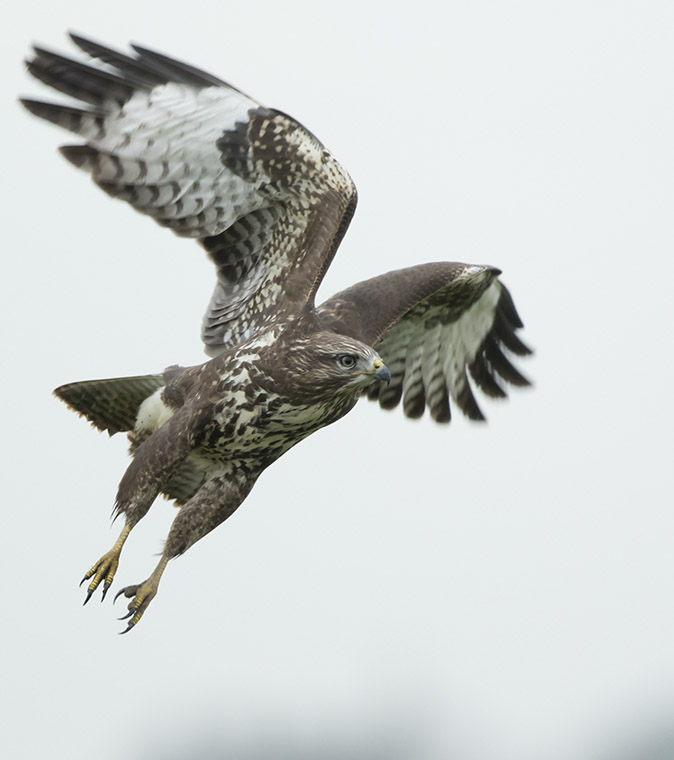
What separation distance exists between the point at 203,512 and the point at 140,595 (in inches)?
29.8

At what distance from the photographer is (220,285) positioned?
1210cm

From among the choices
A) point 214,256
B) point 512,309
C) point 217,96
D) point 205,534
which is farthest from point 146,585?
point 512,309

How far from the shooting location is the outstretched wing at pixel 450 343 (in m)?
13.1

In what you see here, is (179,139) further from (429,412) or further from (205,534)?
(429,412)

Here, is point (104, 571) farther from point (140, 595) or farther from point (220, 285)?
point (220, 285)

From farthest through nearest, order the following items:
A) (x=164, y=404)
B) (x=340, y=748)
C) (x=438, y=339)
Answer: (x=340, y=748)
(x=438, y=339)
(x=164, y=404)

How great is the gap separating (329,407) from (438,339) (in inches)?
106

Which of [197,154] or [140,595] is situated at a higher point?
[197,154]

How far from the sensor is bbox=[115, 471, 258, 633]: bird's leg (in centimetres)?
1138

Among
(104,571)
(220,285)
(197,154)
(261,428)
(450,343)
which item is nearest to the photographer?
(104,571)

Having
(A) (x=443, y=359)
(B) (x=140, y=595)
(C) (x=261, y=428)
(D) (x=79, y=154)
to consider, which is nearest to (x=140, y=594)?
(B) (x=140, y=595)

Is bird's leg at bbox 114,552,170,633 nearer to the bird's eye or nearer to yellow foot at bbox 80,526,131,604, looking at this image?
yellow foot at bbox 80,526,131,604

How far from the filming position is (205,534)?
38.0ft

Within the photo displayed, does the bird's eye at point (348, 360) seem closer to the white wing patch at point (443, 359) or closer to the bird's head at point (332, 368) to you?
the bird's head at point (332, 368)
